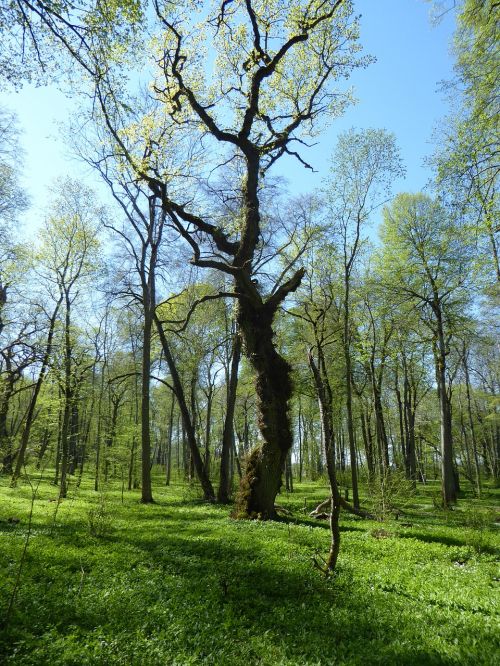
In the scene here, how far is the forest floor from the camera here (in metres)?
4.19

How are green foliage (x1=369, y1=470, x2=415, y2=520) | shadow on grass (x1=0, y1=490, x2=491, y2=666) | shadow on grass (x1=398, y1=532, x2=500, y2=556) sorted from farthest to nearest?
green foliage (x1=369, y1=470, x2=415, y2=520) < shadow on grass (x1=398, y1=532, x2=500, y2=556) < shadow on grass (x1=0, y1=490, x2=491, y2=666)

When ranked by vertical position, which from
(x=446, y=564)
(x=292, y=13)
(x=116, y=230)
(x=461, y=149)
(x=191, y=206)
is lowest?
(x=446, y=564)

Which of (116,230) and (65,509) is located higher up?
(116,230)

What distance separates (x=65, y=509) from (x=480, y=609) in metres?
13.0

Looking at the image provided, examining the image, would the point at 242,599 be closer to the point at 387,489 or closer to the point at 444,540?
the point at 444,540

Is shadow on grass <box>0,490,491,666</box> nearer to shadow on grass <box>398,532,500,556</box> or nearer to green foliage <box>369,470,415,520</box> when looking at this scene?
shadow on grass <box>398,532,500,556</box>

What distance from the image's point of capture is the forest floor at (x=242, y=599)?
4.19 m

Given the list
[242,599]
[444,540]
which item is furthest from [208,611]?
[444,540]

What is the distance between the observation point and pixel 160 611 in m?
5.07

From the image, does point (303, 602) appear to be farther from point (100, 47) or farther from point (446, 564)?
point (100, 47)

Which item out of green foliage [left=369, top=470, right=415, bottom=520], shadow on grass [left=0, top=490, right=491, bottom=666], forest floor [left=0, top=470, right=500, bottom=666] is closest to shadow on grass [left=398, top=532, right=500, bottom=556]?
forest floor [left=0, top=470, right=500, bottom=666]

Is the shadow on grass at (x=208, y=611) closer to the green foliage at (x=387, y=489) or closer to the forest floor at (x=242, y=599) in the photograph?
the forest floor at (x=242, y=599)

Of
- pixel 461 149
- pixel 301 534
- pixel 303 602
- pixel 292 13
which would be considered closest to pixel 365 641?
pixel 303 602

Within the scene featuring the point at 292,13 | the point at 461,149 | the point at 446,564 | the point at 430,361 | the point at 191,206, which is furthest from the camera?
the point at 430,361
